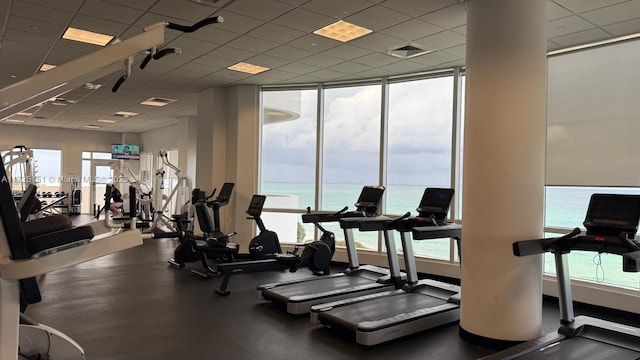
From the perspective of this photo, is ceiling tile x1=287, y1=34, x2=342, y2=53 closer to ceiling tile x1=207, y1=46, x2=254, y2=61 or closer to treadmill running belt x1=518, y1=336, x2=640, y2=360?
ceiling tile x1=207, y1=46, x2=254, y2=61

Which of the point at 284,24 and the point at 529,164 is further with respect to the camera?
the point at 284,24

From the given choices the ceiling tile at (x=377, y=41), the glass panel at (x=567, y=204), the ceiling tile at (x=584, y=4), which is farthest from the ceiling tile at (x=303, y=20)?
the glass panel at (x=567, y=204)

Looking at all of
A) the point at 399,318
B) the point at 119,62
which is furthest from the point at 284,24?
the point at 399,318

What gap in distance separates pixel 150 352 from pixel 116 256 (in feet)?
16.9

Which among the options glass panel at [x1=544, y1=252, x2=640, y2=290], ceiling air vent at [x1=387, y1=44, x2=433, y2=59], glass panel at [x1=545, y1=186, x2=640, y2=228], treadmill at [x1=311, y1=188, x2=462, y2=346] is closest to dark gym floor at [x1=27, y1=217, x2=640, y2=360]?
treadmill at [x1=311, y1=188, x2=462, y2=346]

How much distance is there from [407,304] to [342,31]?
323cm

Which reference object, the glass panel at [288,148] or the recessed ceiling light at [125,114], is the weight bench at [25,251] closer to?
the glass panel at [288,148]

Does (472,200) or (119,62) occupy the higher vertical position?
(119,62)

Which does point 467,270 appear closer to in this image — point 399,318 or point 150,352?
point 399,318

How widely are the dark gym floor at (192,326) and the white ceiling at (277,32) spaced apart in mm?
3177

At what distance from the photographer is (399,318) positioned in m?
4.10

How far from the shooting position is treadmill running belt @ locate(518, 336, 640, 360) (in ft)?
11.0

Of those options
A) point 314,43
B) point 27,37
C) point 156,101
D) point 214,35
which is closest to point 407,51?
point 314,43

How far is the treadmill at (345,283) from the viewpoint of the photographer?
4.84m
